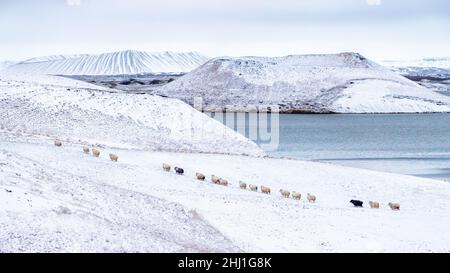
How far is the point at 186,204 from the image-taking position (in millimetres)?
24875

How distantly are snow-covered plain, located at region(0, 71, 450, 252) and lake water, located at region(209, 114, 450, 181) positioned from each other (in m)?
7.13

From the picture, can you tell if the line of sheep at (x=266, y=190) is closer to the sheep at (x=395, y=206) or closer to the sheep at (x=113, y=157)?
the sheep at (x=395, y=206)

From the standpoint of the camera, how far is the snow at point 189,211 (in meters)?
18.4

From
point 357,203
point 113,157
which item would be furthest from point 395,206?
point 113,157

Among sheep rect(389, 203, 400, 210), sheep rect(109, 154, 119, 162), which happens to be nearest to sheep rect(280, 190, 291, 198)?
sheep rect(389, 203, 400, 210)

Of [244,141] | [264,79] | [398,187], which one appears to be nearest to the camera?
[398,187]

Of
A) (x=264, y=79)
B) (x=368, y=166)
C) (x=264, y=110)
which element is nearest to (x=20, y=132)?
(x=368, y=166)

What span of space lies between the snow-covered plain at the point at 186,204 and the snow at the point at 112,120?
330 mm

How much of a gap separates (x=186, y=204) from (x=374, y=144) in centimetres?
3770

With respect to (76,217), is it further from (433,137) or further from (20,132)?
(433,137)

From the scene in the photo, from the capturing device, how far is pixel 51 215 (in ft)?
62.2

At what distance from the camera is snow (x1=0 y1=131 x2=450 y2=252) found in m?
18.4

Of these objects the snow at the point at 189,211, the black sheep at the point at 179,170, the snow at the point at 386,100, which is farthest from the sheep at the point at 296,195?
the snow at the point at 386,100
